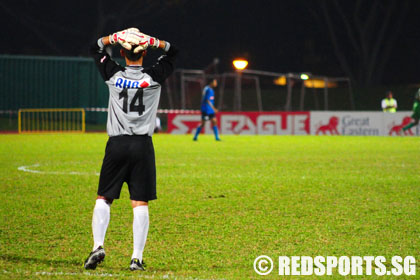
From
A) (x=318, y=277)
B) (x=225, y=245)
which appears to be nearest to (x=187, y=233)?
(x=225, y=245)

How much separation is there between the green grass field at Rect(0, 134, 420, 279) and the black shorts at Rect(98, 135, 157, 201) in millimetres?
611

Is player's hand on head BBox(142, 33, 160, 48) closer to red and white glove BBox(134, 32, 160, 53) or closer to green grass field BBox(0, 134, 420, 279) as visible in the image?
red and white glove BBox(134, 32, 160, 53)

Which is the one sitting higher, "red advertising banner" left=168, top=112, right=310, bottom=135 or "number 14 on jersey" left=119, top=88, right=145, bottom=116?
"red advertising banner" left=168, top=112, right=310, bottom=135

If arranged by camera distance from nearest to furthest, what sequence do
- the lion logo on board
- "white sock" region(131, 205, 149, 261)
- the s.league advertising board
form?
"white sock" region(131, 205, 149, 261), the s.league advertising board, the lion logo on board

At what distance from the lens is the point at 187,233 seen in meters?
7.39

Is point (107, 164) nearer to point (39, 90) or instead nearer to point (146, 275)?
point (146, 275)

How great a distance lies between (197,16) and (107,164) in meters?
48.5

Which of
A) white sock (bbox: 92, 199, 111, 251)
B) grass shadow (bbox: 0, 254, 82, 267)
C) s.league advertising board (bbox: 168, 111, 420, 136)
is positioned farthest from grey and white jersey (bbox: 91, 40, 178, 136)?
s.league advertising board (bbox: 168, 111, 420, 136)

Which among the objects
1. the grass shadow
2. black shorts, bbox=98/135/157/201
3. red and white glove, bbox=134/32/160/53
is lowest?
the grass shadow

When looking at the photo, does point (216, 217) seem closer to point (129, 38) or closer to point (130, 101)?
point (130, 101)

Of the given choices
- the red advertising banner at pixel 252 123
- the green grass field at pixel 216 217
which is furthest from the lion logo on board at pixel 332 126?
the green grass field at pixel 216 217

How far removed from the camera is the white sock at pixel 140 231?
572cm

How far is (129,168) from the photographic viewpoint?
19.4 feet

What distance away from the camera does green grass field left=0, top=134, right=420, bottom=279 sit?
19.8ft
